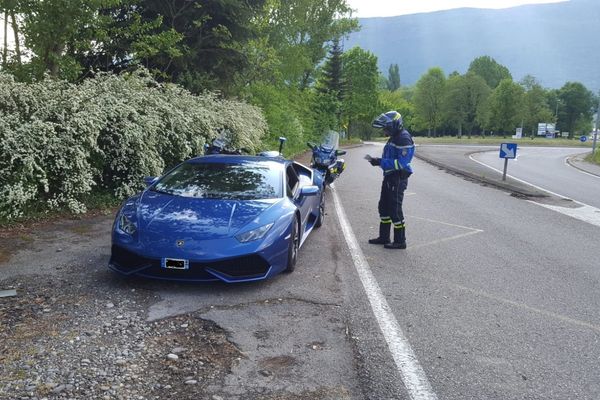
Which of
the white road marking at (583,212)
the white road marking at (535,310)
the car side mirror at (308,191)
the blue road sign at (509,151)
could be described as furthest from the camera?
the blue road sign at (509,151)

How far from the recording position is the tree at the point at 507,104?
94188mm

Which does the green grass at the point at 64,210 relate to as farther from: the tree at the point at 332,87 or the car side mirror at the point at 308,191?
the tree at the point at 332,87

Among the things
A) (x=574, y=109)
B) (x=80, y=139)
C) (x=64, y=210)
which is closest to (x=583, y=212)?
(x=80, y=139)

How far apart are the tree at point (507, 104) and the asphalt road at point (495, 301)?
92706 millimetres

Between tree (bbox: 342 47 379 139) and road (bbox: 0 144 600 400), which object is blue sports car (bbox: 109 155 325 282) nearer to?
road (bbox: 0 144 600 400)

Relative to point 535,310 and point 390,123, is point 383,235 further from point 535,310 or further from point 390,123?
point 535,310

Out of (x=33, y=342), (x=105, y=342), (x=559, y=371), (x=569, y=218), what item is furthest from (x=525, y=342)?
(x=569, y=218)

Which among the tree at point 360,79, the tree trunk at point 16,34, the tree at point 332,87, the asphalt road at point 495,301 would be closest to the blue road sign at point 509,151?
the asphalt road at point 495,301

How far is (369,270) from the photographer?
586cm

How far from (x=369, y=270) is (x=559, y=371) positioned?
262 cm

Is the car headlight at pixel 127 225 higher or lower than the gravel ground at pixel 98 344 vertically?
higher

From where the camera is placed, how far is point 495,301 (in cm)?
490

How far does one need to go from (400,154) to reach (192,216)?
3.16m

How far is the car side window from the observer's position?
612 centimetres
